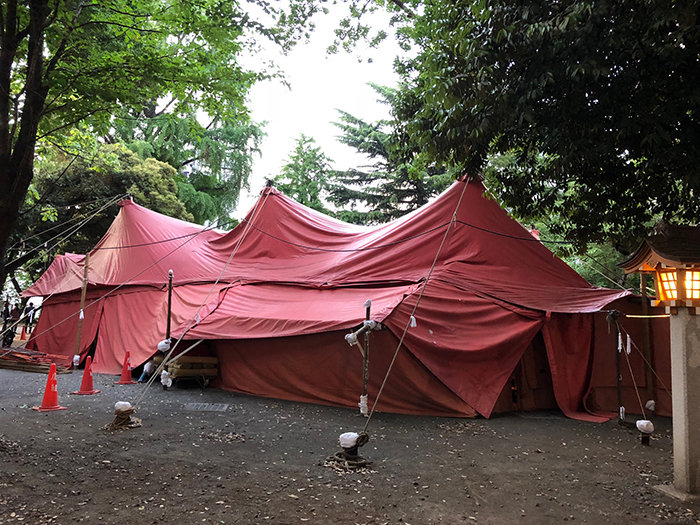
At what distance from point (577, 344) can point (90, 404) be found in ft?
26.2

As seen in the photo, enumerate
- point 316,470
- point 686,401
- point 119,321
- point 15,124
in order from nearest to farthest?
point 686,401 < point 316,470 < point 15,124 < point 119,321

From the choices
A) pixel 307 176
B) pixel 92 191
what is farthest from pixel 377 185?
pixel 92 191

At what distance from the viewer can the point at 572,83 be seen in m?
4.61

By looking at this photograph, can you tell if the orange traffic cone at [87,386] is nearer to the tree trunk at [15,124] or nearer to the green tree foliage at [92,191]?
the tree trunk at [15,124]

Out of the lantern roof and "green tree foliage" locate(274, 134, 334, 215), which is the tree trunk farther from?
"green tree foliage" locate(274, 134, 334, 215)

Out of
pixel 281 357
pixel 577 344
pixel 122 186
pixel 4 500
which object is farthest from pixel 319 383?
pixel 122 186

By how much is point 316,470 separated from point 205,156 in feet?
67.7

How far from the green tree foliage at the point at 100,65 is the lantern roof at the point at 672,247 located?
Answer: 16.4 ft

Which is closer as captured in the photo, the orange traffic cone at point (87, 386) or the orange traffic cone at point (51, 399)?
the orange traffic cone at point (51, 399)

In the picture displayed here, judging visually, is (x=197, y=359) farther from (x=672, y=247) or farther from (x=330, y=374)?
(x=672, y=247)

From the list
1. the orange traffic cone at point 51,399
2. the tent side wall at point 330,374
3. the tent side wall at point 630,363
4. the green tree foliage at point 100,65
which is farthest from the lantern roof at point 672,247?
the orange traffic cone at point 51,399

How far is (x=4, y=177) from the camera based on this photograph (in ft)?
16.4

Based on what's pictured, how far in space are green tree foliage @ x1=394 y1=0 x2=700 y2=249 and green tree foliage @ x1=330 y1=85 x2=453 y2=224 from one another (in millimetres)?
15196

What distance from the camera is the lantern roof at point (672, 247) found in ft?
15.4
